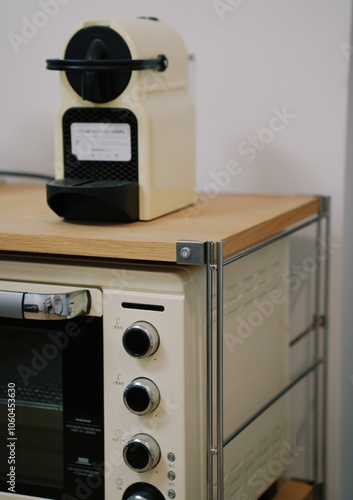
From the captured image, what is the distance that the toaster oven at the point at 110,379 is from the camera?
1.07 meters

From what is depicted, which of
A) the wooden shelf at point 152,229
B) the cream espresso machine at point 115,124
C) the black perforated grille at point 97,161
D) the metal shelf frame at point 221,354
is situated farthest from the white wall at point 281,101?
the black perforated grille at point 97,161

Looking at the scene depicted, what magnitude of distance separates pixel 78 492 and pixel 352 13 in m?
0.90

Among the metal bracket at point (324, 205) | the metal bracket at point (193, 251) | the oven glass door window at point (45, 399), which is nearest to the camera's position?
the metal bracket at point (193, 251)

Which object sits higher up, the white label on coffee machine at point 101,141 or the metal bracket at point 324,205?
the white label on coffee machine at point 101,141

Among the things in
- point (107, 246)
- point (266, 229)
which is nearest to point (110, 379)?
point (107, 246)

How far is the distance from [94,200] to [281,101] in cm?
51

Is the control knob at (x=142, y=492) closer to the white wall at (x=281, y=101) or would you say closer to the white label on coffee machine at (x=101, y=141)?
the white label on coffee machine at (x=101, y=141)

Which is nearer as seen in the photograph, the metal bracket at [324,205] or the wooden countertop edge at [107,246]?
the wooden countertop edge at [107,246]

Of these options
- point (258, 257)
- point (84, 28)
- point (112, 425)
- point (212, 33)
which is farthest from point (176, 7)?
point (112, 425)

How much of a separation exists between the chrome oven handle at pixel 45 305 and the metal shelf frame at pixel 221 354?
0.16 m

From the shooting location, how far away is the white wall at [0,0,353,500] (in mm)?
1489

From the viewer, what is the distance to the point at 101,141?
1214mm

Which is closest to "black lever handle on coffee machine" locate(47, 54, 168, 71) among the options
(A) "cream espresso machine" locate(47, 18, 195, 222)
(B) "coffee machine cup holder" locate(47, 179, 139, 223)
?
(A) "cream espresso machine" locate(47, 18, 195, 222)

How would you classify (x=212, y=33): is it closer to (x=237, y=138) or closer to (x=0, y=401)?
(x=237, y=138)
